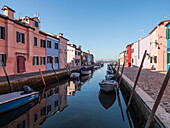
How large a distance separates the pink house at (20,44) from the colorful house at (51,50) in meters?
1.73

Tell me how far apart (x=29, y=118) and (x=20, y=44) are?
44.4 ft

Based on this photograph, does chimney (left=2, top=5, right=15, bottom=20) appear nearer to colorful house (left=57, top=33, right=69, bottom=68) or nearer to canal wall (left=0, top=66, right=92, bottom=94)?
canal wall (left=0, top=66, right=92, bottom=94)

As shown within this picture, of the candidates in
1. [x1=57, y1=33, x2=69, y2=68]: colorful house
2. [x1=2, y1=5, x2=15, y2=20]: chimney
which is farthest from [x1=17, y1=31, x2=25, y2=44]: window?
[x1=57, y1=33, x2=69, y2=68]: colorful house

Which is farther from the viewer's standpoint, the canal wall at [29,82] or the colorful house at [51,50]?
the colorful house at [51,50]

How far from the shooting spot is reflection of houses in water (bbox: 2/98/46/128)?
20.4 feet

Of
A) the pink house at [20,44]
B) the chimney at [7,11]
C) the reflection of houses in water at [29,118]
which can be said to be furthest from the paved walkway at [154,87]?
the chimney at [7,11]

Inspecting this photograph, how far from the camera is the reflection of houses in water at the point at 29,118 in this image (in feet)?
20.4

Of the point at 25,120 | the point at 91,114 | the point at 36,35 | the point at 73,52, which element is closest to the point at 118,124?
the point at 91,114

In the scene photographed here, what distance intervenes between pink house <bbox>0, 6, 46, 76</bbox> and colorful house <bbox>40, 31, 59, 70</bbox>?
173 centimetres

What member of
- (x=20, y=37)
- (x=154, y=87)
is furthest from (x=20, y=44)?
(x=154, y=87)

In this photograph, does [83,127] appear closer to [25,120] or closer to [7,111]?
[25,120]

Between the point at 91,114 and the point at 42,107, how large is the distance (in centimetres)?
384

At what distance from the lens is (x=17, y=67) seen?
16438 mm

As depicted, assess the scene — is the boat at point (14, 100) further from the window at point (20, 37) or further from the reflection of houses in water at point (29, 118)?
the window at point (20, 37)
